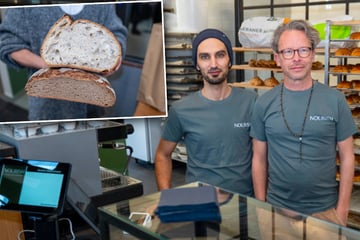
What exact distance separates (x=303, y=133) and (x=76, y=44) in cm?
128

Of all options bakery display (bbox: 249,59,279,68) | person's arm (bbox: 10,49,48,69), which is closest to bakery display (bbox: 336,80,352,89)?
bakery display (bbox: 249,59,279,68)

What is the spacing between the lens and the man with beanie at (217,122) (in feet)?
5.41

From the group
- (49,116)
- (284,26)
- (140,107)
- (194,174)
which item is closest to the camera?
(284,26)

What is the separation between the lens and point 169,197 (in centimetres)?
109

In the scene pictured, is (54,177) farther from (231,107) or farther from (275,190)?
(275,190)

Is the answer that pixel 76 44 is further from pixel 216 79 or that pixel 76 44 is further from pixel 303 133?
pixel 303 133

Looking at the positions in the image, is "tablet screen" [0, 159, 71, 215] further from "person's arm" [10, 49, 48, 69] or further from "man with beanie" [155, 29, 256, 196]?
"person's arm" [10, 49, 48, 69]

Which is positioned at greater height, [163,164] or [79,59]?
[79,59]

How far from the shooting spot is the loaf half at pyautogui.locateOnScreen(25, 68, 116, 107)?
7.29ft

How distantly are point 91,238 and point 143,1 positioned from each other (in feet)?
4.16

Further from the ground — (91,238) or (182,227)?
(182,227)

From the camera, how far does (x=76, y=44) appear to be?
2205 mm

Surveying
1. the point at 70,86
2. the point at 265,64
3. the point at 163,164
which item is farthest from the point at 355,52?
the point at 70,86

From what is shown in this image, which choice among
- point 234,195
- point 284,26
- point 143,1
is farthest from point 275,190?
point 143,1
